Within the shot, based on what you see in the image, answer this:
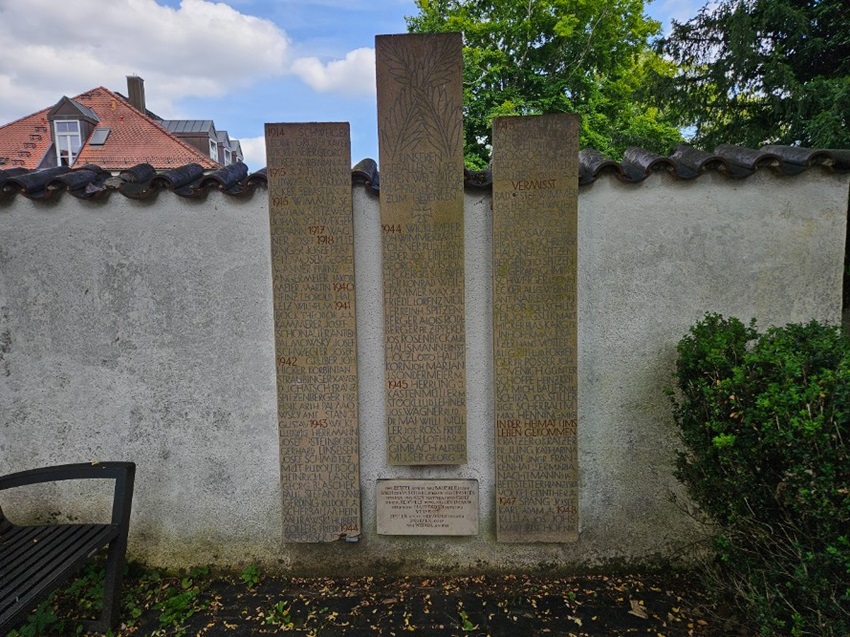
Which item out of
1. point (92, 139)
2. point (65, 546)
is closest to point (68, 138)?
point (92, 139)

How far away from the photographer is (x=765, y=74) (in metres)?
6.00

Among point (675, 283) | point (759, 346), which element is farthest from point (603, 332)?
point (759, 346)

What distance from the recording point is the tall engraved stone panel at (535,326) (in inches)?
109

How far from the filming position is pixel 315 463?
2.94 meters

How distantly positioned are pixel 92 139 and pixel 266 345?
16.5 meters

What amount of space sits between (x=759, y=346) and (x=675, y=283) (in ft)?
2.18

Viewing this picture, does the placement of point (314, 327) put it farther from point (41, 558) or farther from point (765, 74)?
point (765, 74)

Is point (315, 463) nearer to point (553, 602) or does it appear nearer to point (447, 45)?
point (553, 602)

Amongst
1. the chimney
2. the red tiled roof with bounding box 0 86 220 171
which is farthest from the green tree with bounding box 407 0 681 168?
the chimney

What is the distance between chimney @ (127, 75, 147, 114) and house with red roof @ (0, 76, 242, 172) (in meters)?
1.02

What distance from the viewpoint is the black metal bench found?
→ 228 cm

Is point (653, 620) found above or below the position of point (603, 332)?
below

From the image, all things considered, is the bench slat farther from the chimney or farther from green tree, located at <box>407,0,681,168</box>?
the chimney

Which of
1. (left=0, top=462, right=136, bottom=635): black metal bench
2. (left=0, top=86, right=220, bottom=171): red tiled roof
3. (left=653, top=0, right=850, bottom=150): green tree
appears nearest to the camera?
(left=0, top=462, right=136, bottom=635): black metal bench
